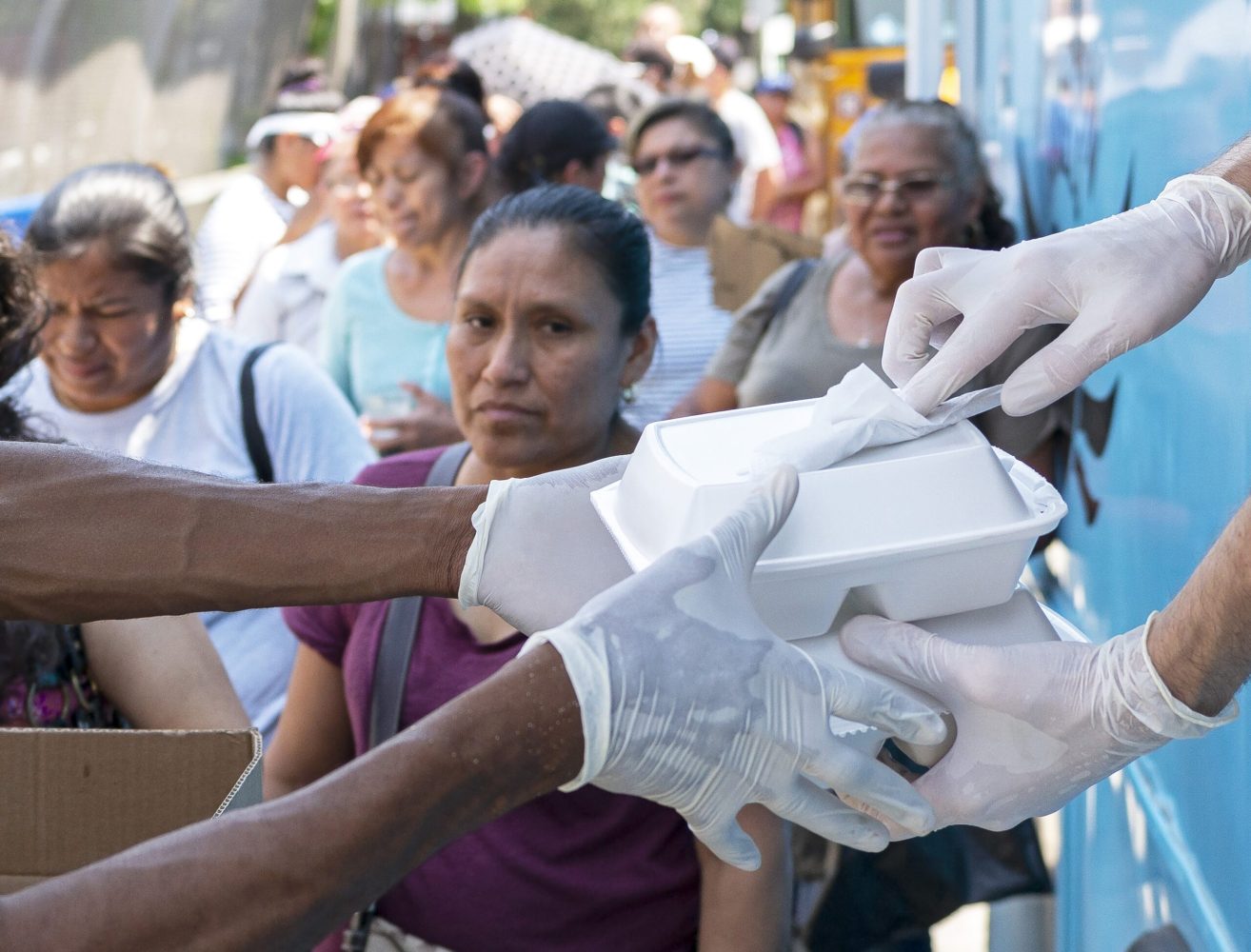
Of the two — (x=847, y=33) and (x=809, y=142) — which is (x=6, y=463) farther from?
(x=847, y=33)

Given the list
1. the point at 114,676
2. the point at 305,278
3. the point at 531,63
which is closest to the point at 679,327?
the point at 305,278

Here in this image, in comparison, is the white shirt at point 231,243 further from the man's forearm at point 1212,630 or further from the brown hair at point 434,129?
the man's forearm at point 1212,630

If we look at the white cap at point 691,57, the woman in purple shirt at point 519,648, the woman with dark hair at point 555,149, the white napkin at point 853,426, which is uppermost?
the white cap at point 691,57

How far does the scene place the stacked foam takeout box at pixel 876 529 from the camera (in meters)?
1.36

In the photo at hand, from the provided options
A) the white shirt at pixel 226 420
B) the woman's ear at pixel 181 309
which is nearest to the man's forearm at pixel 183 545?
the white shirt at pixel 226 420

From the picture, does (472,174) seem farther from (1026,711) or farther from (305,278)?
(1026,711)

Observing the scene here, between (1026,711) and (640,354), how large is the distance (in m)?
1.40

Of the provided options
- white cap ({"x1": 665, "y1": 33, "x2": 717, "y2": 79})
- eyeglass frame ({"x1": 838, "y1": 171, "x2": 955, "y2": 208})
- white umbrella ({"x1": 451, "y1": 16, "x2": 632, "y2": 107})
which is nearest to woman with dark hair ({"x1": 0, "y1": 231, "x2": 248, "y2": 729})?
eyeglass frame ({"x1": 838, "y1": 171, "x2": 955, "y2": 208})

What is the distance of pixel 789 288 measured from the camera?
3.65m

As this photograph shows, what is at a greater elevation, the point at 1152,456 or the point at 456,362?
the point at 456,362

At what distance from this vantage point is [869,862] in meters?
2.66

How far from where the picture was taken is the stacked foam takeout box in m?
1.36

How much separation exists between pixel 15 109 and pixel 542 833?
7493 millimetres

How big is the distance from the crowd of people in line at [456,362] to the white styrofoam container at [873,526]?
59 centimetres
